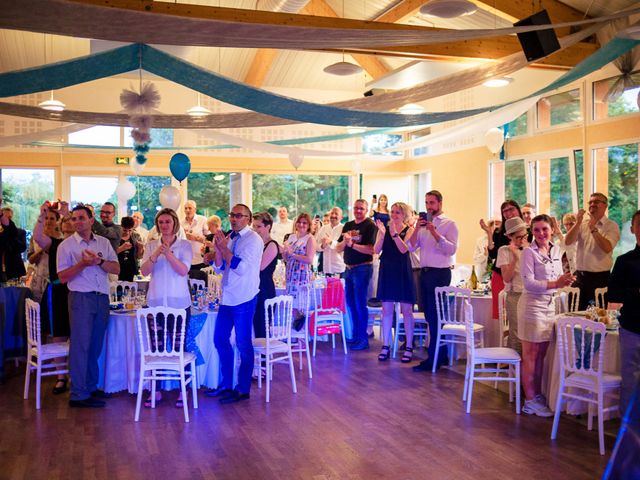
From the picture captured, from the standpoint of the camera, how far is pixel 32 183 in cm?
1284

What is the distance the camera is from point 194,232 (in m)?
8.95

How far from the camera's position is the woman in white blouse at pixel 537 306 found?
15.3 ft

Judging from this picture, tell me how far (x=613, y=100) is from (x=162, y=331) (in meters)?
7.44

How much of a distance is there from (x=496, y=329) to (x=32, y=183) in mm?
10236

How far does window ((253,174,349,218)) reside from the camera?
1430 centimetres

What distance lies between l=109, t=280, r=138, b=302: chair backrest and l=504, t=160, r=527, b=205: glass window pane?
7324 millimetres

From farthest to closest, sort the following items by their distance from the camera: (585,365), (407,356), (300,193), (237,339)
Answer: (300,193)
(407,356)
(237,339)
(585,365)

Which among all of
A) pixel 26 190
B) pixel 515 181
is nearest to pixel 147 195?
pixel 26 190

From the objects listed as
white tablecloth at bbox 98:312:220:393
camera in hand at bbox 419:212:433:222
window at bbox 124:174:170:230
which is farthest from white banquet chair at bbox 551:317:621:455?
window at bbox 124:174:170:230

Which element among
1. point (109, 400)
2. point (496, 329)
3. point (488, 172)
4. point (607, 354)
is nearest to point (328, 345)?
point (496, 329)

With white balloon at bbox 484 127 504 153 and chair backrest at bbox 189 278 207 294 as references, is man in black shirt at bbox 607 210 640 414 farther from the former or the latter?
white balloon at bbox 484 127 504 153

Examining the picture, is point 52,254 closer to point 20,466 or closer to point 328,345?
point 20,466

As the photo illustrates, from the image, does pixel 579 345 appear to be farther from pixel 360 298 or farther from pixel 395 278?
pixel 360 298

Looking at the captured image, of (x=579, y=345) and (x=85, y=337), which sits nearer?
(x=579, y=345)
